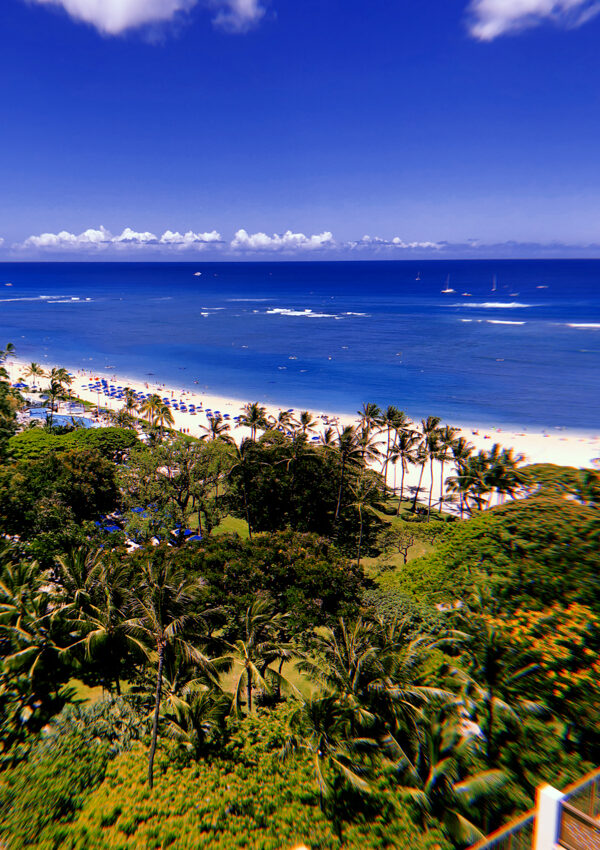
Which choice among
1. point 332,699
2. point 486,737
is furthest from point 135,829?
point 486,737

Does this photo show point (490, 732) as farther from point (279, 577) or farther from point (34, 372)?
point (34, 372)

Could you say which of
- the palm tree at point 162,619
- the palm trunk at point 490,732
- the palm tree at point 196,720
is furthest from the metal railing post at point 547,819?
the palm tree at point 196,720

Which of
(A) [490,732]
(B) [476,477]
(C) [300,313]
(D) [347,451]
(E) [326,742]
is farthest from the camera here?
(C) [300,313]

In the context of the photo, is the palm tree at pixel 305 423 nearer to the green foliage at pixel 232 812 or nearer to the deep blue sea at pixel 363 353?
the deep blue sea at pixel 363 353

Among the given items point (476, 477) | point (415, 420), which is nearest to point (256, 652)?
point (476, 477)

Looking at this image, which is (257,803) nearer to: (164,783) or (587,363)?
(164,783)
